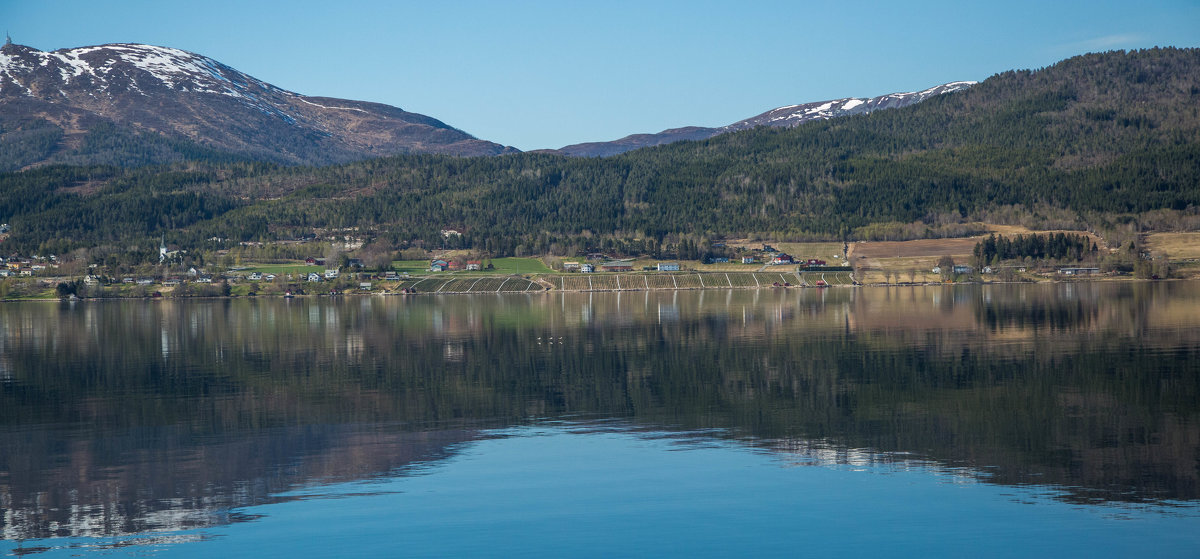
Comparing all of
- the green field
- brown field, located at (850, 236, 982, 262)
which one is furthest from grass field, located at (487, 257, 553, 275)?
brown field, located at (850, 236, 982, 262)

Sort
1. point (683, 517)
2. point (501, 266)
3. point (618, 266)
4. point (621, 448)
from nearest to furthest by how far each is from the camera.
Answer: point (683, 517) → point (621, 448) → point (501, 266) → point (618, 266)

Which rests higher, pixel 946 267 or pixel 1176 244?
pixel 1176 244

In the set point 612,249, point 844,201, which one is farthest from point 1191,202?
point 612,249

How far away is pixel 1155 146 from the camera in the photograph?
190625 millimetres

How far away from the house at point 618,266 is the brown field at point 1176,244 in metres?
77.3

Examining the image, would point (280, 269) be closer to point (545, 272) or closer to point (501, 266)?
point (501, 266)

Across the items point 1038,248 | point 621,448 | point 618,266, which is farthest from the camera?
point 618,266

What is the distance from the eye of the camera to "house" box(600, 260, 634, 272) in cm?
16312

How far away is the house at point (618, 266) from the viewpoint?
16312 cm

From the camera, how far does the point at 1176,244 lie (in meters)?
135

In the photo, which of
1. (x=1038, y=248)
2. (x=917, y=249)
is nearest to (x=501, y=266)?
(x=917, y=249)

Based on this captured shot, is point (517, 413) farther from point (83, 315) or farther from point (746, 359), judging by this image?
point (83, 315)

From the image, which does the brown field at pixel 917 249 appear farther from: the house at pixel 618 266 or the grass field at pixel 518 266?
the grass field at pixel 518 266

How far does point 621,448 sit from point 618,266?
13969 centimetres
